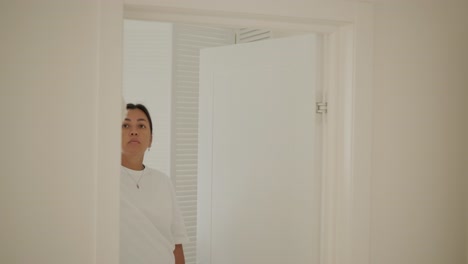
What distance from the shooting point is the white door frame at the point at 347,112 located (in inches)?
61.3

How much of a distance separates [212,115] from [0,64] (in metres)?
1.17

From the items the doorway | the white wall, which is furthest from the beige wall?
the doorway

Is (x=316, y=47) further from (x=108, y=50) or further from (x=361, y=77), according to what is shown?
(x=108, y=50)

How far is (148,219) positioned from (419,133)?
125 cm

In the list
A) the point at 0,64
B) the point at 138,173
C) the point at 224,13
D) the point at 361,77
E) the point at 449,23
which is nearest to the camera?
the point at 0,64

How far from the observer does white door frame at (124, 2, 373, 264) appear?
1.56 m

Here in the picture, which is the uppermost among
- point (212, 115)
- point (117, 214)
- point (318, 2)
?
point (318, 2)

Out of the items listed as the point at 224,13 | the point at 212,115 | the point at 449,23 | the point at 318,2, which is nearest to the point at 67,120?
the point at 224,13

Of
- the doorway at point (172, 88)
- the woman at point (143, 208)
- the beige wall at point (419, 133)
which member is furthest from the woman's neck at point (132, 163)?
the beige wall at point (419, 133)

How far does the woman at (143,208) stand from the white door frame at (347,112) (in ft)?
2.88

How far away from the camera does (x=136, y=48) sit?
2697 millimetres

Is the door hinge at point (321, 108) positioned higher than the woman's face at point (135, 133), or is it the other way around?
the door hinge at point (321, 108)

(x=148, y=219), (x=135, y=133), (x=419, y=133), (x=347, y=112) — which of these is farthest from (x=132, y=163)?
(x=419, y=133)

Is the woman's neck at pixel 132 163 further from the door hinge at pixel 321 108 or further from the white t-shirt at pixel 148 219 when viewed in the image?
the door hinge at pixel 321 108
